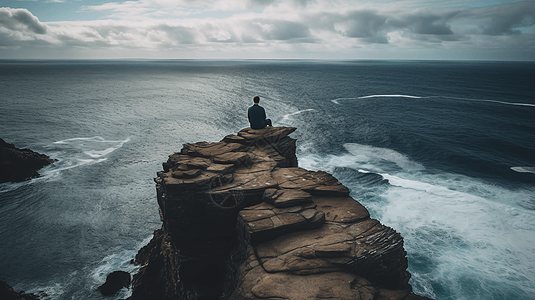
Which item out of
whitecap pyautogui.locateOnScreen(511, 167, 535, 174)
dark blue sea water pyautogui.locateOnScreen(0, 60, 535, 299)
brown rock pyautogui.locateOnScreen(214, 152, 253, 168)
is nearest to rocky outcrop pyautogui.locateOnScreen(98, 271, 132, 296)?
dark blue sea water pyautogui.locateOnScreen(0, 60, 535, 299)

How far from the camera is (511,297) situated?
17.4m

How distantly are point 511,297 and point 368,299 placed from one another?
15.9 metres

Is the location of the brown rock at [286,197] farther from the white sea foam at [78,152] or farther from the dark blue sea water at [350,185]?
the white sea foam at [78,152]

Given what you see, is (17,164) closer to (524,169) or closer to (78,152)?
(78,152)

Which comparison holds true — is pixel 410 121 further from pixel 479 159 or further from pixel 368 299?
pixel 368 299

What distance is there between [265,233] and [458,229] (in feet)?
71.4

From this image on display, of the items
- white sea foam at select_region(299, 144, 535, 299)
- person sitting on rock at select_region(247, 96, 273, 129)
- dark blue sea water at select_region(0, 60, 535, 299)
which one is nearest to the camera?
white sea foam at select_region(299, 144, 535, 299)

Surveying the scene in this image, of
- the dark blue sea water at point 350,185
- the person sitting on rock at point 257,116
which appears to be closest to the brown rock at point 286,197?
the person sitting on rock at point 257,116

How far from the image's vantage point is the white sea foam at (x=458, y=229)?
18.9m

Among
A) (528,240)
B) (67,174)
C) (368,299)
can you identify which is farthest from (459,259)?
(67,174)

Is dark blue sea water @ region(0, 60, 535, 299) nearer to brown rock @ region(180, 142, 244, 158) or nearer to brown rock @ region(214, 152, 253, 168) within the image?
brown rock @ region(180, 142, 244, 158)

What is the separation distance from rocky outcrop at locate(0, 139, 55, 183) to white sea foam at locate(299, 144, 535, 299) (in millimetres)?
41996

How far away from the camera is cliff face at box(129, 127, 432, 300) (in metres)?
9.74

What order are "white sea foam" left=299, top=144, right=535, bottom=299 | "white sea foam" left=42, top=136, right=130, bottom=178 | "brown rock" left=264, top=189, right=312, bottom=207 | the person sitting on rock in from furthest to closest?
"white sea foam" left=42, top=136, right=130, bottom=178 → the person sitting on rock → "white sea foam" left=299, top=144, right=535, bottom=299 → "brown rock" left=264, top=189, right=312, bottom=207
